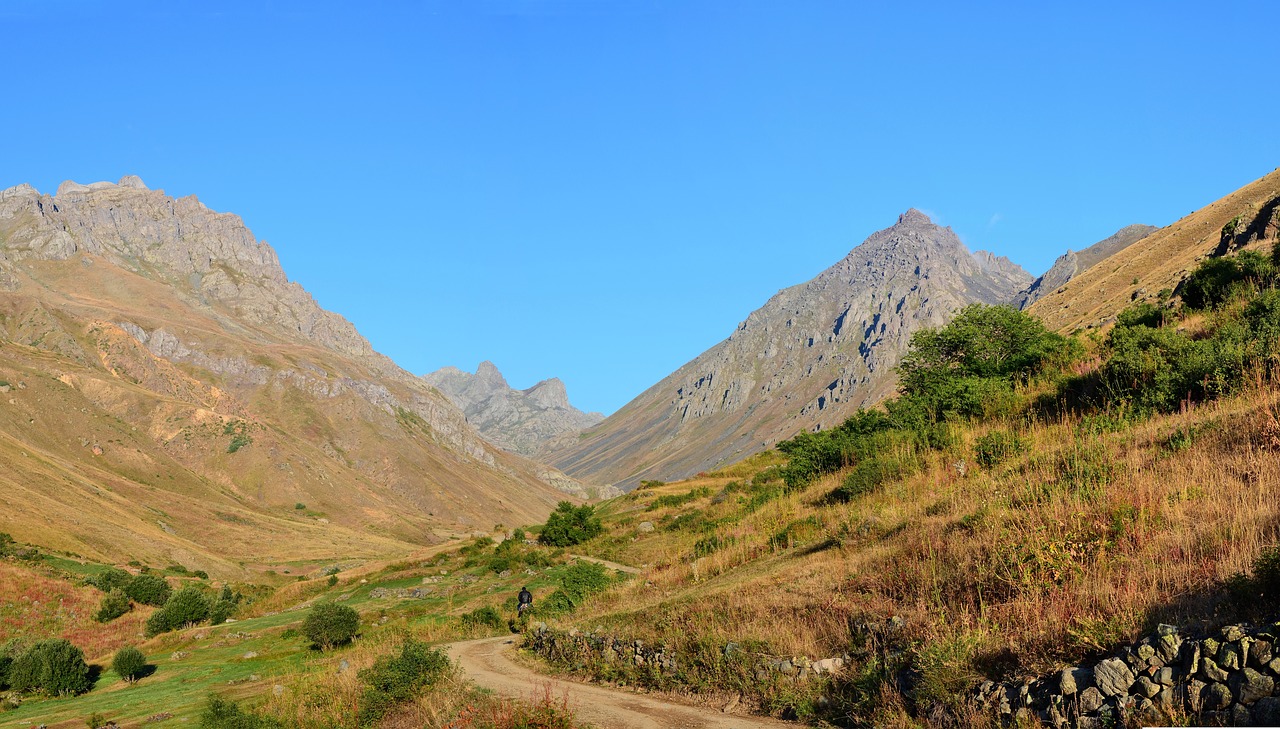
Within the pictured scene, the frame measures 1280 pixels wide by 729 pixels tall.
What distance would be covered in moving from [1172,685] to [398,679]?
47.4 feet

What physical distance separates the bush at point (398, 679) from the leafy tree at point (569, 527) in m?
26.3

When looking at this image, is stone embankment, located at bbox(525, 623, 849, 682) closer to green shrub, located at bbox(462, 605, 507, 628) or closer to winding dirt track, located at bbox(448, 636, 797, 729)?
winding dirt track, located at bbox(448, 636, 797, 729)

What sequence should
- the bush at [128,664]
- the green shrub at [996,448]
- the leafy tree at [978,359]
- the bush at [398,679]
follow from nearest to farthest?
the bush at [398,679] → the green shrub at [996,448] → the bush at [128,664] → the leafy tree at [978,359]

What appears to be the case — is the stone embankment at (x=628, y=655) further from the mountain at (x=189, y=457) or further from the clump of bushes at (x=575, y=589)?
the mountain at (x=189, y=457)

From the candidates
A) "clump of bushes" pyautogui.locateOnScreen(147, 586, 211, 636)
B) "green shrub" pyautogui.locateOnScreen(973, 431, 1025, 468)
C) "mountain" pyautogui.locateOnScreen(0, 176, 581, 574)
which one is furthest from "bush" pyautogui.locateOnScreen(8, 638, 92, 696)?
"mountain" pyautogui.locateOnScreen(0, 176, 581, 574)

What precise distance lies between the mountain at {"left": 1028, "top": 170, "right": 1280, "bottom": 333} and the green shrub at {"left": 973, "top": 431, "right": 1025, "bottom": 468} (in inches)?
1636

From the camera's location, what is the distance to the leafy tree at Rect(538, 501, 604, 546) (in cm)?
4412

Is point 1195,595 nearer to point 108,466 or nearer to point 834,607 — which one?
point 834,607

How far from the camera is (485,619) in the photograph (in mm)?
27875

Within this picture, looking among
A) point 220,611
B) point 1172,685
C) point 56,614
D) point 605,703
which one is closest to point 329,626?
point 605,703

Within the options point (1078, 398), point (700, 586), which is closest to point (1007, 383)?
point (1078, 398)

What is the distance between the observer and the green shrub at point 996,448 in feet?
58.1

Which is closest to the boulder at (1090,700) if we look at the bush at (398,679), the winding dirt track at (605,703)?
the winding dirt track at (605,703)

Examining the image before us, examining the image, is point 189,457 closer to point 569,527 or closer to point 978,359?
point 569,527
